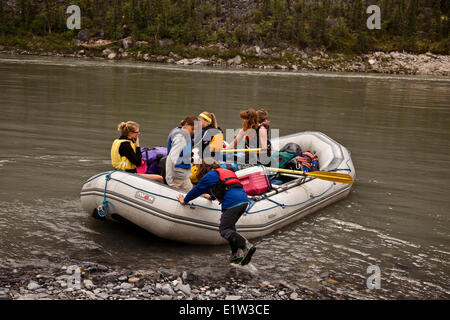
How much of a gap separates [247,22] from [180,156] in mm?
74240

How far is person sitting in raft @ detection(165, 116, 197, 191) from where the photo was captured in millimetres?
6125

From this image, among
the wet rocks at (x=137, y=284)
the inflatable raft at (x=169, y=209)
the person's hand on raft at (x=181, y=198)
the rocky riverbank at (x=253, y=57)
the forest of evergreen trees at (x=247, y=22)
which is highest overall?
the forest of evergreen trees at (x=247, y=22)

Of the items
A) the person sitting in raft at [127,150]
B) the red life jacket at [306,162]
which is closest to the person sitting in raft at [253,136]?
the red life jacket at [306,162]

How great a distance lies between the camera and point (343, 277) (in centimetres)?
538

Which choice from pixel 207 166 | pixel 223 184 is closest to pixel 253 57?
pixel 207 166

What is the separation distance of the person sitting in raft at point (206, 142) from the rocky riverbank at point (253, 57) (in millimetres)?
53966

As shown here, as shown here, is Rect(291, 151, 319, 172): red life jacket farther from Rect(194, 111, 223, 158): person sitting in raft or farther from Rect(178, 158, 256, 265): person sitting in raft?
Rect(178, 158, 256, 265): person sitting in raft

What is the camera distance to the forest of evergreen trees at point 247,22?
71625 mm

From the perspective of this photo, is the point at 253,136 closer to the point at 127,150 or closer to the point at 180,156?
the point at 180,156

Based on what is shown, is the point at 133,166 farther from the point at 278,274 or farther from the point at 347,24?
the point at 347,24

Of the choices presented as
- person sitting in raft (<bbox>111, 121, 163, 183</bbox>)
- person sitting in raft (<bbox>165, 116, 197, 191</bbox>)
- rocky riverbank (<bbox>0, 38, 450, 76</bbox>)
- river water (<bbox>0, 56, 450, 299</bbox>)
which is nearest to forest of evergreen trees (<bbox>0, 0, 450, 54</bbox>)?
rocky riverbank (<bbox>0, 38, 450, 76</bbox>)

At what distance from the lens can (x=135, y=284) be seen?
4.82 m

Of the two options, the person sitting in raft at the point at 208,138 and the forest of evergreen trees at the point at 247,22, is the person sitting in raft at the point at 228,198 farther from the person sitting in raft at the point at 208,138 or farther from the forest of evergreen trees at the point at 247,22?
the forest of evergreen trees at the point at 247,22
